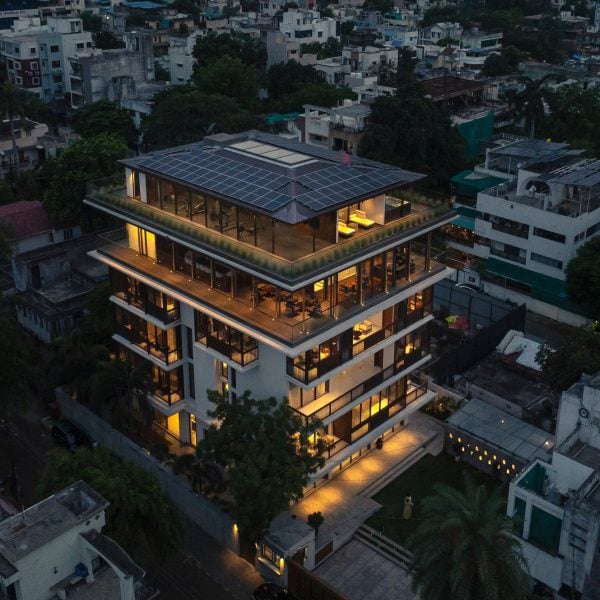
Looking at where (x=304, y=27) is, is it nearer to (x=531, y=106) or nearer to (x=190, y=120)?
(x=531, y=106)

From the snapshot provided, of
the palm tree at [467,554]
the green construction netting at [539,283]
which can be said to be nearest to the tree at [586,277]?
the green construction netting at [539,283]

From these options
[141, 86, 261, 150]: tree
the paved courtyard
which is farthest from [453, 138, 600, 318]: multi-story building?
[141, 86, 261, 150]: tree

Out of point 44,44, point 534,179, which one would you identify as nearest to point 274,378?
point 534,179

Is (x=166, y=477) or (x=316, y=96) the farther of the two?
(x=316, y=96)

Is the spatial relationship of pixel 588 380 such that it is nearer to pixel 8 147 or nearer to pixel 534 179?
pixel 534 179

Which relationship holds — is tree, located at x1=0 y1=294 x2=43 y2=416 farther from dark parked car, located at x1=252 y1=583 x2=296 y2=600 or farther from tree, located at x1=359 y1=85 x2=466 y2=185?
tree, located at x1=359 y1=85 x2=466 y2=185

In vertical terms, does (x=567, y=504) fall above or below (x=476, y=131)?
below

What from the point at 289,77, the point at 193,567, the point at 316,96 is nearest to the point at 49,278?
the point at 193,567
